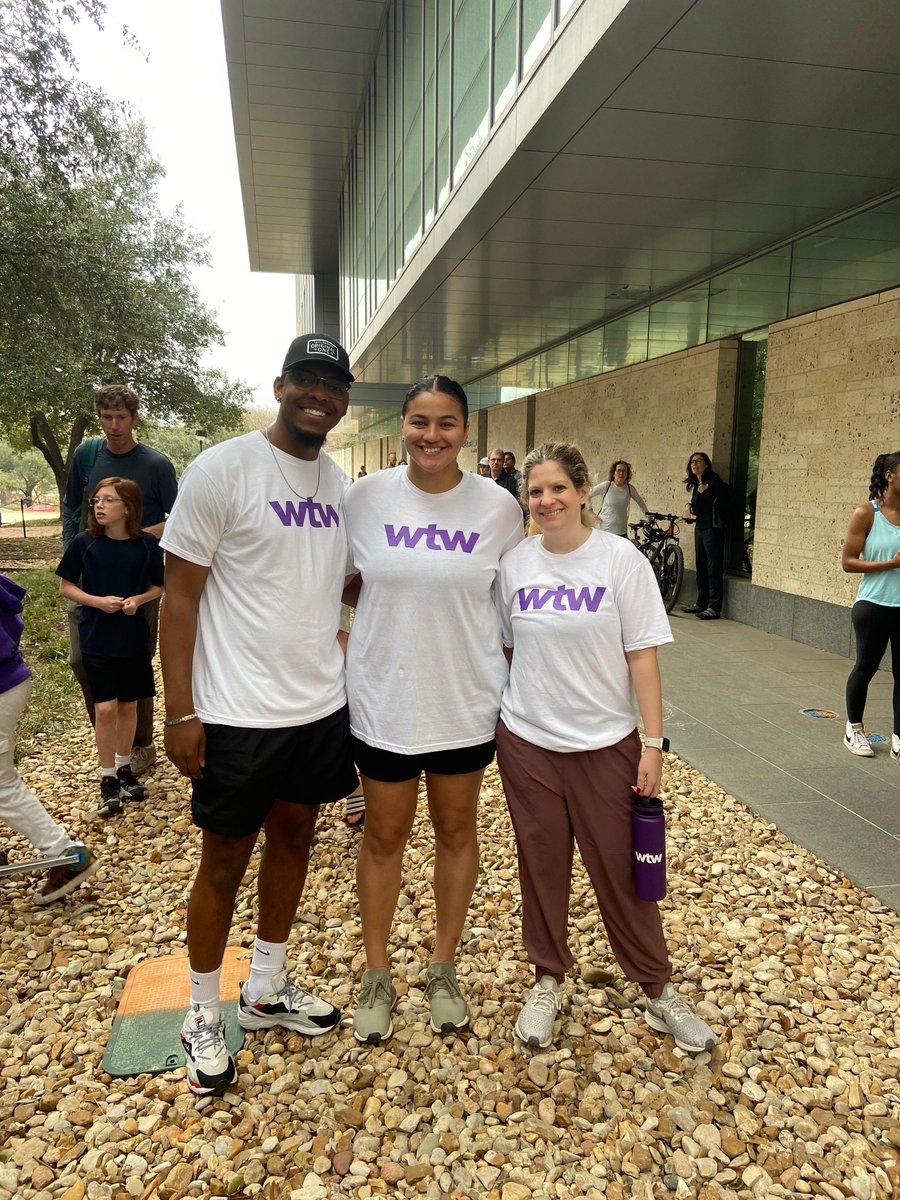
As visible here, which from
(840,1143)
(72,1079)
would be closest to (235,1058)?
(72,1079)

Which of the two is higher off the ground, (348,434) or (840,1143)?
(348,434)

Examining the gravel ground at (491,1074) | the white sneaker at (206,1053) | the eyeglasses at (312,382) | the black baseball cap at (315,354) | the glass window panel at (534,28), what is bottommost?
the gravel ground at (491,1074)

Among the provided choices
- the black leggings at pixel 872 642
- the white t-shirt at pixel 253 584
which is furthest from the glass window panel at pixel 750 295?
the white t-shirt at pixel 253 584

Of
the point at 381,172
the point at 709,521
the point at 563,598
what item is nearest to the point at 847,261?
the point at 709,521

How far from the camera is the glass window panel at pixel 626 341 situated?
1228 cm

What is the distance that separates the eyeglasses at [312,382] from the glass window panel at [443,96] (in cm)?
858

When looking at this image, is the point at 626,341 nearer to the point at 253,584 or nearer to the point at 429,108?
the point at 429,108

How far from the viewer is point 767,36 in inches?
176

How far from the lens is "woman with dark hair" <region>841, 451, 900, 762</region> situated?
188 inches

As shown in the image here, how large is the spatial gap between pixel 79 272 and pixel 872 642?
38.5 ft

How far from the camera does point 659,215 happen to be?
25.7 ft

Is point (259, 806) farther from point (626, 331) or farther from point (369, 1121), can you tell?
point (626, 331)

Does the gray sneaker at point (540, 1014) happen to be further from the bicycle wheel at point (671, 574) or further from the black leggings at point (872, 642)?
the bicycle wheel at point (671, 574)

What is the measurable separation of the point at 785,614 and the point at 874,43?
548 cm
